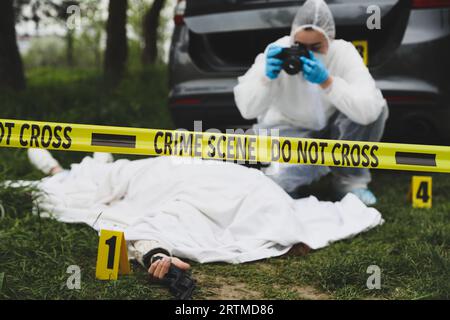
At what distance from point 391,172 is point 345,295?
2456 millimetres

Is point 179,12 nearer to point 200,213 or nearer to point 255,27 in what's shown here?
point 255,27

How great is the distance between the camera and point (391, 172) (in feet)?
14.3

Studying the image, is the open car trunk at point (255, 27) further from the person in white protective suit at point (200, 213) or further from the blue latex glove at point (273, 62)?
the person in white protective suit at point (200, 213)

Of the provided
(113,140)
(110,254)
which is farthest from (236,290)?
(113,140)

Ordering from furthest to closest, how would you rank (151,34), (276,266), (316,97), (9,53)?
1. (151,34)
2. (9,53)
3. (316,97)
4. (276,266)

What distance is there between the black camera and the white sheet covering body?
65 cm

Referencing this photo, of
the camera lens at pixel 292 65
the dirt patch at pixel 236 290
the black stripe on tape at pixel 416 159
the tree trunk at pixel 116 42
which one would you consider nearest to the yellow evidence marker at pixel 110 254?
the dirt patch at pixel 236 290

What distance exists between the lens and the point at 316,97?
351cm

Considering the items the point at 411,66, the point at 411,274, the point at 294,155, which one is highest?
the point at 411,66

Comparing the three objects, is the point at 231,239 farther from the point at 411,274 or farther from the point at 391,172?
the point at 391,172

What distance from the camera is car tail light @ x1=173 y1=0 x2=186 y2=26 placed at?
12.4 ft

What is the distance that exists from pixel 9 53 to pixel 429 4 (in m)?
4.21
